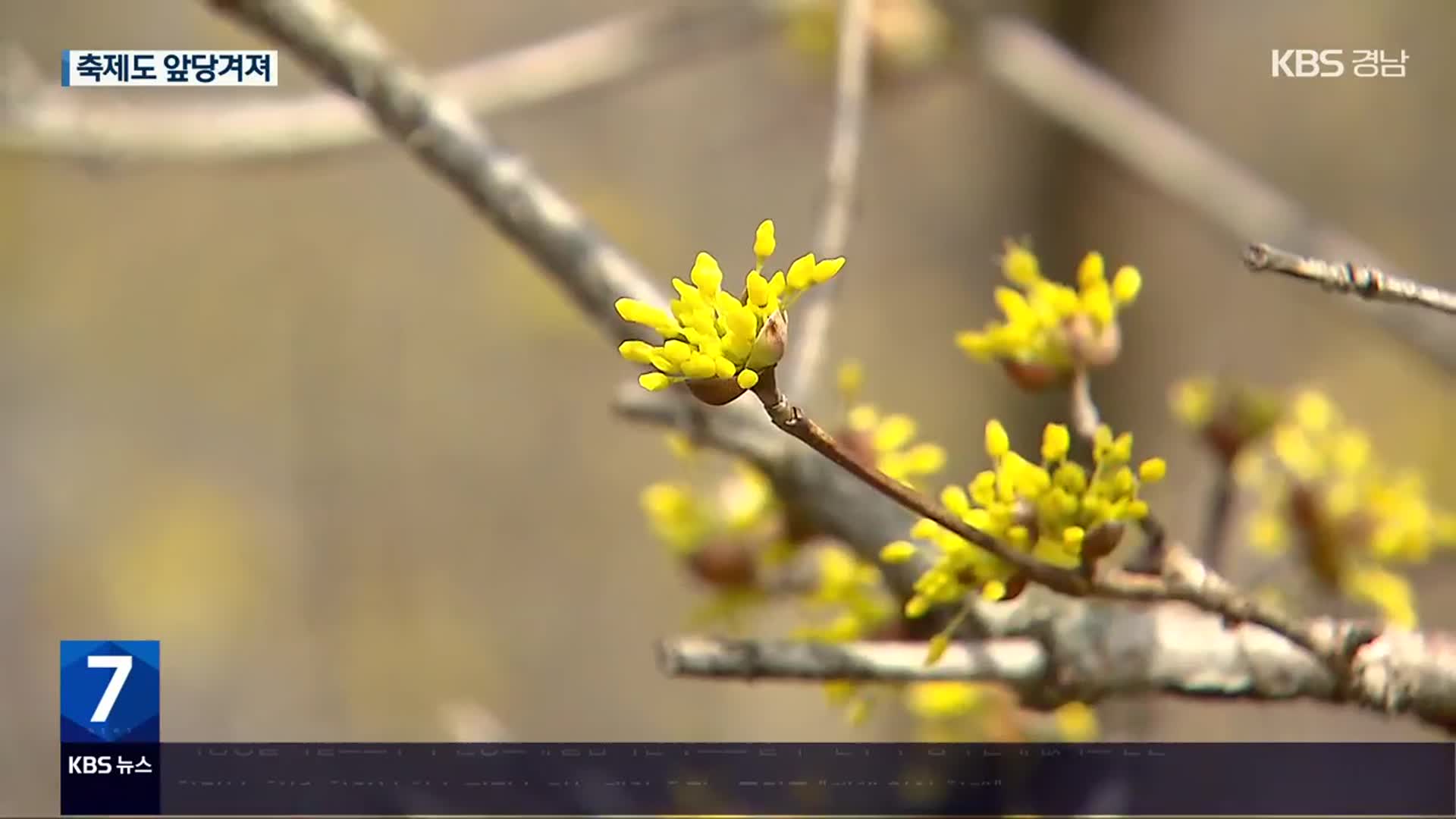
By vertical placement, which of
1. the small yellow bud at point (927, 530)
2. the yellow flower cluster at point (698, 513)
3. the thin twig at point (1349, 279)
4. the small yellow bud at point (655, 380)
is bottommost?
the small yellow bud at point (927, 530)

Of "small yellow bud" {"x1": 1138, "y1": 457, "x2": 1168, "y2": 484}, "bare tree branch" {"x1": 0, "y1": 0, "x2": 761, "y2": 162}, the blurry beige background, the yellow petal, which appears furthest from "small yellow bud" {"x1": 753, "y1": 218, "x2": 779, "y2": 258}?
the blurry beige background

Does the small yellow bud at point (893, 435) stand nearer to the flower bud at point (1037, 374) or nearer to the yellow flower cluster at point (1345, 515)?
the flower bud at point (1037, 374)

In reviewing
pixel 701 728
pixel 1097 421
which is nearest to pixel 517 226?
pixel 1097 421

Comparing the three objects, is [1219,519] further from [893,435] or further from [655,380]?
[655,380]

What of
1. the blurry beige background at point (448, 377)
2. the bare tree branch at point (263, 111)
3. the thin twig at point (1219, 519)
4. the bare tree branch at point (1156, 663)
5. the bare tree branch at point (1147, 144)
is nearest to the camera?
the bare tree branch at point (1156, 663)

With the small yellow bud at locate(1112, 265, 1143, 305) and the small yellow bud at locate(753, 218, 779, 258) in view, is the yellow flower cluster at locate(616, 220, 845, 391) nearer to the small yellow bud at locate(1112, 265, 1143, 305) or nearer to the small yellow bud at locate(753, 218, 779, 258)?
the small yellow bud at locate(753, 218, 779, 258)

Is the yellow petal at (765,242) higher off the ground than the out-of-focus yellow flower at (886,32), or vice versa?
the out-of-focus yellow flower at (886,32)

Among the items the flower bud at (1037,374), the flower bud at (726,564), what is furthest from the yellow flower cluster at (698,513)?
the flower bud at (1037,374)

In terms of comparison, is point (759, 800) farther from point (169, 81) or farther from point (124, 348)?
point (124, 348)
